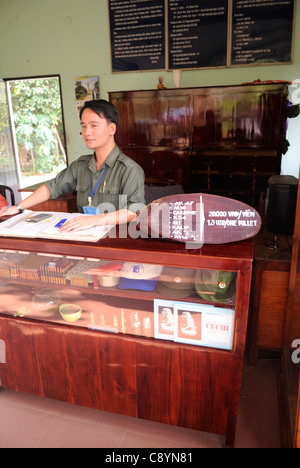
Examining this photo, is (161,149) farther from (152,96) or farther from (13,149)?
(13,149)

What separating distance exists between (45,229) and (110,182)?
611 mm

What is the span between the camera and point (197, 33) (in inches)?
163

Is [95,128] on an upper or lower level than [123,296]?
upper

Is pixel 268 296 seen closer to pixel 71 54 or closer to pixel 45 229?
pixel 45 229

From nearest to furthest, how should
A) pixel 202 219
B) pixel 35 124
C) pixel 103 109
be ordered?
pixel 202 219 < pixel 103 109 < pixel 35 124

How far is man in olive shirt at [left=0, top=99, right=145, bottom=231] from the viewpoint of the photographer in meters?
1.92

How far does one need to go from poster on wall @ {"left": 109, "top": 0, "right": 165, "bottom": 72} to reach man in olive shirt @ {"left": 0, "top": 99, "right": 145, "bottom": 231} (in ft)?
9.56

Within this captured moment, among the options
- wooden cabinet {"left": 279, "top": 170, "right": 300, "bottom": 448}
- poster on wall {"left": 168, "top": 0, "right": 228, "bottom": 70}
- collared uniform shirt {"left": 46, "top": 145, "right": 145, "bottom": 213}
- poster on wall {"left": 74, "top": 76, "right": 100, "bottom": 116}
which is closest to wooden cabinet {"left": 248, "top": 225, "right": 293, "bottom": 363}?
wooden cabinet {"left": 279, "top": 170, "right": 300, "bottom": 448}

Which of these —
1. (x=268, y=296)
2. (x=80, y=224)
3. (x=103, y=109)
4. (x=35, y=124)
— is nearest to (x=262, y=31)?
(x=103, y=109)

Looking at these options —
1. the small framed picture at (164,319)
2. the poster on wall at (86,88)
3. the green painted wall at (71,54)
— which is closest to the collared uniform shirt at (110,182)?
the small framed picture at (164,319)

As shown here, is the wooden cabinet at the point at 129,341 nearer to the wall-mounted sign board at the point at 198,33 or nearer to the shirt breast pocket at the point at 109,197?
the shirt breast pocket at the point at 109,197

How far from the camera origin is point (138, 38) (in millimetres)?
4414
